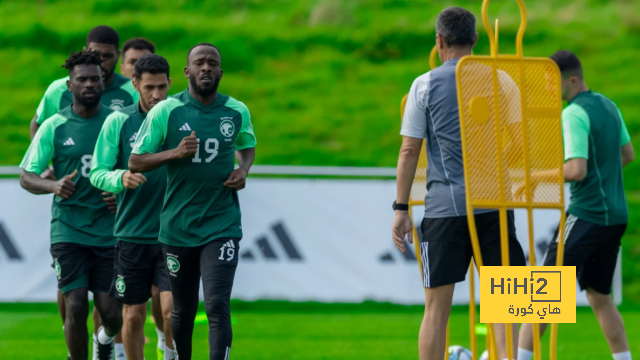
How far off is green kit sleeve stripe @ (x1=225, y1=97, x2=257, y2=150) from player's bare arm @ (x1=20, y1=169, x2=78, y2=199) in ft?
4.04

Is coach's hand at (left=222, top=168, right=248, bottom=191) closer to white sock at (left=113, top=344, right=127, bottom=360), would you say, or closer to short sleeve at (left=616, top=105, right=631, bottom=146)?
white sock at (left=113, top=344, right=127, bottom=360)

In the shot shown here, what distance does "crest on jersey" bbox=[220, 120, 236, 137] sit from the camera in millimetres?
6023

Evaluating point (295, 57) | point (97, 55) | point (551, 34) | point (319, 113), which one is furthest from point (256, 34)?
point (97, 55)

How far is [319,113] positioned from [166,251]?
1283 centimetres

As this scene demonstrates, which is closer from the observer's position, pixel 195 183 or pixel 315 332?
pixel 195 183

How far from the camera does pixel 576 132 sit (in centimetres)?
667

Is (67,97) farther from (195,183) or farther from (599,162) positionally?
(599,162)

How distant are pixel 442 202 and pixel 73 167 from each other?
9.61 feet

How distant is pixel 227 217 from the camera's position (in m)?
6.05

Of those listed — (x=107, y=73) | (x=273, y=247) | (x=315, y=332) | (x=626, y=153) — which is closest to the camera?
(x=626, y=153)

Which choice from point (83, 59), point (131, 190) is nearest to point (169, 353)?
point (131, 190)

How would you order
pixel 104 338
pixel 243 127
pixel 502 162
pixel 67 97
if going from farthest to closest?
1. pixel 67 97
2. pixel 104 338
3. pixel 243 127
4. pixel 502 162

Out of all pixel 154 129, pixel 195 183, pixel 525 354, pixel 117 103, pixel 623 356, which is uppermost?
pixel 117 103

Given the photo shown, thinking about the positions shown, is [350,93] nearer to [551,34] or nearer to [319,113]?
[319,113]
